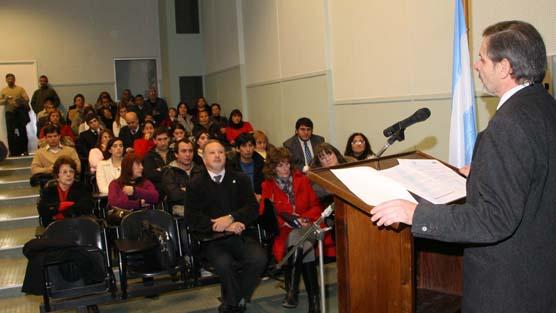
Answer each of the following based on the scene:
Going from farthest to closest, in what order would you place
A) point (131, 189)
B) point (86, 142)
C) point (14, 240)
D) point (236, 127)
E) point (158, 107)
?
1. point (158, 107)
2. point (236, 127)
3. point (86, 142)
4. point (14, 240)
5. point (131, 189)

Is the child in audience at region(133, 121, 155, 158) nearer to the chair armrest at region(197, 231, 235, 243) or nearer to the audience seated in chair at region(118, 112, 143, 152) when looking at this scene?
the audience seated in chair at region(118, 112, 143, 152)

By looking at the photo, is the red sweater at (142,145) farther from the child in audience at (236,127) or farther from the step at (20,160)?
the step at (20,160)

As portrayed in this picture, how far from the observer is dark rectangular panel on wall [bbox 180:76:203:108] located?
1268cm

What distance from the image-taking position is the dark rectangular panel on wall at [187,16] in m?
12.5

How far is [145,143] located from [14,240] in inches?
82.6

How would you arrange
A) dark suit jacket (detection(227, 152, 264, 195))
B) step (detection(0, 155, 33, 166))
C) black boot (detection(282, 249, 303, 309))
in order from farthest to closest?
step (detection(0, 155, 33, 166)) → dark suit jacket (detection(227, 152, 264, 195)) → black boot (detection(282, 249, 303, 309))

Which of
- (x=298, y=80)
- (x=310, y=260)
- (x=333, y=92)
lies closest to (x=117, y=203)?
(x=310, y=260)

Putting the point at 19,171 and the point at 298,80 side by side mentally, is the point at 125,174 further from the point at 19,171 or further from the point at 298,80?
the point at 19,171

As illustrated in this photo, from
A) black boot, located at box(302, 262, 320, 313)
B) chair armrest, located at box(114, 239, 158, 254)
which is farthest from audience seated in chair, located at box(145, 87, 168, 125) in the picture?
black boot, located at box(302, 262, 320, 313)

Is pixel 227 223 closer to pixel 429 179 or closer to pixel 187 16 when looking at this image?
pixel 429 179

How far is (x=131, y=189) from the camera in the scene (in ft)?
15.9

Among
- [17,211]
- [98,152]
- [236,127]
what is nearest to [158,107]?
[236,127]

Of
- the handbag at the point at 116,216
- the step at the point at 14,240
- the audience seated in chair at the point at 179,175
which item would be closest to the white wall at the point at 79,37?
the step at the point at 14,240

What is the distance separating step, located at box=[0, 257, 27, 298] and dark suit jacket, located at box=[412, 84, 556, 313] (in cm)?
432
